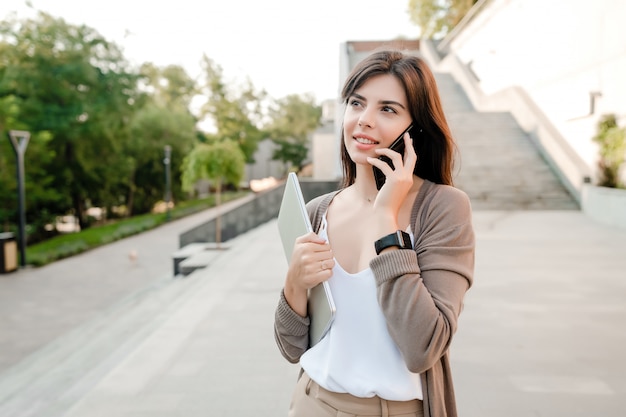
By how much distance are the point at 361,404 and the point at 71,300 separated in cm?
1041

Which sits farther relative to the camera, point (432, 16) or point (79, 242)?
point (432, 16)

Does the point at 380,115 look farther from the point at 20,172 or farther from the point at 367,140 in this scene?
the point at 20,172

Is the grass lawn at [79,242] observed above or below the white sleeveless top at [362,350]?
below

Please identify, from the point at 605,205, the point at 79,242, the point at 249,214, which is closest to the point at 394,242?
the point at 605,205

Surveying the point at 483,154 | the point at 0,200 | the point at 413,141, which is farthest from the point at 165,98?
the point at 413,141

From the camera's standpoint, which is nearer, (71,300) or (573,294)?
(573,294)

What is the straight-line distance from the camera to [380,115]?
131 centimetres

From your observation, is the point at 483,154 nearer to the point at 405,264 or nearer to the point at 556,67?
the point at 556,67

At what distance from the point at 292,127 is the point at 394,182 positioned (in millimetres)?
48151

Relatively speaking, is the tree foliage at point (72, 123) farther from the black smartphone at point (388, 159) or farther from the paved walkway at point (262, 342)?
the black smartphone at point (388, 159)

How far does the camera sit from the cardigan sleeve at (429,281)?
3.76 ft

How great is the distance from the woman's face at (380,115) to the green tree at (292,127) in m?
45.4

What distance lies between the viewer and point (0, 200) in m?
22.1

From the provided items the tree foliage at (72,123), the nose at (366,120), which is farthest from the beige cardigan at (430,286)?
the tree foliage at (72,123)
